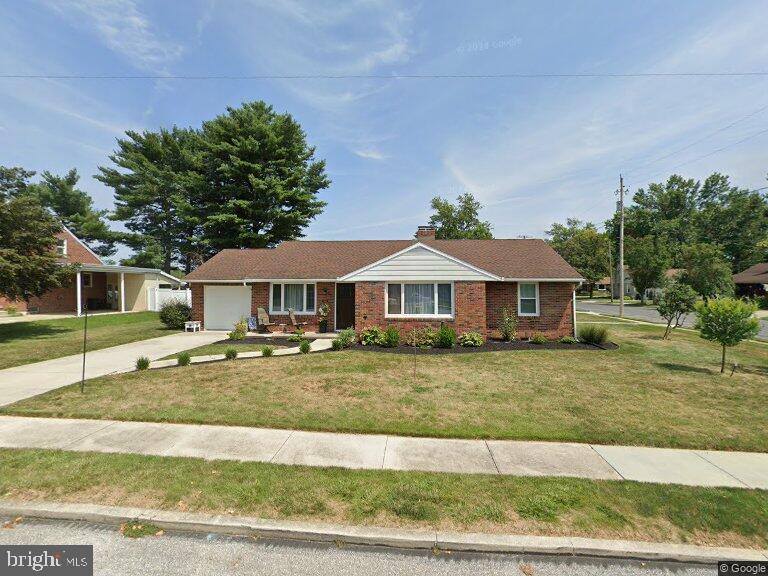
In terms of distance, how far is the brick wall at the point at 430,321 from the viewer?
14.1 meters

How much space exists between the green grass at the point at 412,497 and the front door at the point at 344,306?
12.3m

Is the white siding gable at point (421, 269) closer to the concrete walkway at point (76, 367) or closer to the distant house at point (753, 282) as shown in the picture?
the concrete walkway at point (76, 367)

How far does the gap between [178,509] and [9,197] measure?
64.8 ft

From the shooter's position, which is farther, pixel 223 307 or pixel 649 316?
pixel 649 316

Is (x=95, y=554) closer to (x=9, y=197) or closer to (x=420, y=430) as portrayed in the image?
(x=420, y=430)

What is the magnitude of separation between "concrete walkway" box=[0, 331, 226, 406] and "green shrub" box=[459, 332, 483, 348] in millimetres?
10163

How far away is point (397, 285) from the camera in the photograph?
47.8 ft

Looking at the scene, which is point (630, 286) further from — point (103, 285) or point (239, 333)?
point (103, 285)

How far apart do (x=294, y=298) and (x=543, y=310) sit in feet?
37.0

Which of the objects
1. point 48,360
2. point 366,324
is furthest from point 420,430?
point 48,360

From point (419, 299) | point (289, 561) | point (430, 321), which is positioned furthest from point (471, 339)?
point (289, 561)

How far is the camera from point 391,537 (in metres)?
3.45

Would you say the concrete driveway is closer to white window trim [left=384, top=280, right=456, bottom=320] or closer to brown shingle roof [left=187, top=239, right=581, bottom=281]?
brown shingle roof [left=187, top=239, right=581, bottom=281]

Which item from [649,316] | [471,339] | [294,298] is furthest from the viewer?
[649,316]
